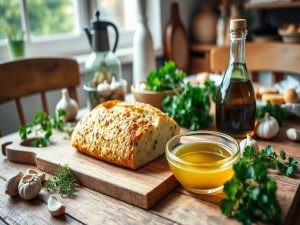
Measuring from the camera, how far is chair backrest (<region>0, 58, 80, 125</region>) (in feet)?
4.11

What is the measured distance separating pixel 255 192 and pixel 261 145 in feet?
1.08

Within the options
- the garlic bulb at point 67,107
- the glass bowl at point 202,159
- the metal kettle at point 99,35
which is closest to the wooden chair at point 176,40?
the metal kettle at point 99,35

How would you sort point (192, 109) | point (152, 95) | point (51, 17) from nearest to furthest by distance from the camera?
point (192, 109), point (152, 95), point (51, 17)

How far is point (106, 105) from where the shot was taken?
85 centimetres

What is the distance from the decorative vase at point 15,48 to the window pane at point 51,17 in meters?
0.31

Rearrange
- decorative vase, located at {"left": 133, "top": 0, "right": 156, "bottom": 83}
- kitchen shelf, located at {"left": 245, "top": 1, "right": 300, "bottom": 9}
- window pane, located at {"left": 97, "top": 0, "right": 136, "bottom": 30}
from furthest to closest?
window pane, located at {"left": 97, "top": 0, "right": 136, "bottom": 30} < kitchen shelf, located at {"left": 245, "top": 1, "right": 300, "bottom": 9} < decorative vase, located at {"left": 133, "top": 0, "right": 156, "bottom": 83}

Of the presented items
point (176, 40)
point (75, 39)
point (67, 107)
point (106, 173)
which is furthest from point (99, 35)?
point (176, 40)

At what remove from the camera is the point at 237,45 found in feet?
2.57

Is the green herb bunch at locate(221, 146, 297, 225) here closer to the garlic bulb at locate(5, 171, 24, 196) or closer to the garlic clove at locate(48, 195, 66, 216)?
the garlic clove at locate(48, 195, 66, 216)

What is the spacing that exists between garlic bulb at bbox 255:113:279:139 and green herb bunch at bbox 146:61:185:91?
301mm

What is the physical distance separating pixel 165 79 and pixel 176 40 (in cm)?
135

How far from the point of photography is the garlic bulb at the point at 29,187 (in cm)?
65

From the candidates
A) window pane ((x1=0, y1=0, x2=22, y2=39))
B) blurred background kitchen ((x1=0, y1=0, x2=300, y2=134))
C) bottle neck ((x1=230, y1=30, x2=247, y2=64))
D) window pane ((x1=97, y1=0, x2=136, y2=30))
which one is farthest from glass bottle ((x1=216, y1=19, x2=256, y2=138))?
window pane ((x1=97, y1=0, x2=136, y2=30))

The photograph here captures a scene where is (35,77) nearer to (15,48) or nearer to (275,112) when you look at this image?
(15,48)
